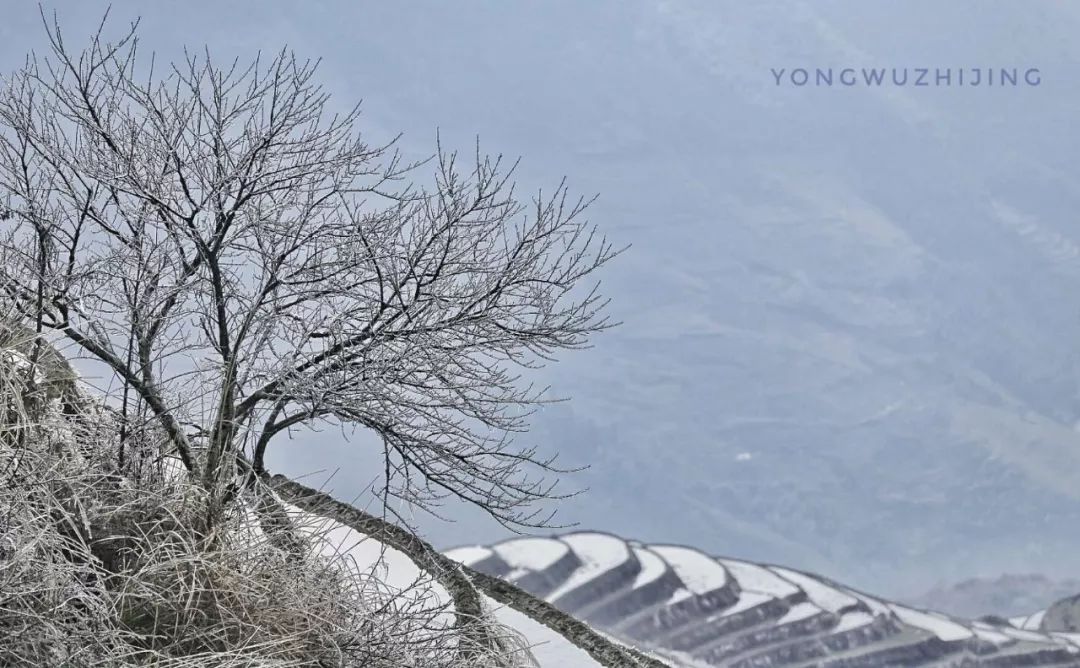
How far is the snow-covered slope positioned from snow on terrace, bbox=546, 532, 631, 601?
0.01m

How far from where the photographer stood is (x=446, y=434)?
5004 mm

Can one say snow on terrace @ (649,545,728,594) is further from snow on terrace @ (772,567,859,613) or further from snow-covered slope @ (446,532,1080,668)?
snow on terrace @ (772,567,859,613)

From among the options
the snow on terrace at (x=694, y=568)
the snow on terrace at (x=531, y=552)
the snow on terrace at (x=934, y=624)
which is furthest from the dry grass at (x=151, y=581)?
the snow on terrace at (x=934, y=624)

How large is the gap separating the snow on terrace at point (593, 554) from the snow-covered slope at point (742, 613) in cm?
1

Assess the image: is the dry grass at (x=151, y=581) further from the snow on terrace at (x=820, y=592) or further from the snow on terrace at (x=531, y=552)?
the snow on terrace at (x=820, y=592)

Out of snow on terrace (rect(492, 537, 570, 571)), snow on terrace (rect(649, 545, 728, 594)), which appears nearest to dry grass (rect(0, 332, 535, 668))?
snow on terrace (rect(492, 537, 570, 571))

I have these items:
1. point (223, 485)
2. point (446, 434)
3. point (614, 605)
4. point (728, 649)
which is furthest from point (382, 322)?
point (728, 649)

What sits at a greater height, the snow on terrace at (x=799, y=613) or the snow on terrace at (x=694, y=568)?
the snow on terrace at (x=694, y=568)

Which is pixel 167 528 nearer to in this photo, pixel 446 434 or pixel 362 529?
pixel 362 529

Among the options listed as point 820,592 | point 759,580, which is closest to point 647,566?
point 759,580

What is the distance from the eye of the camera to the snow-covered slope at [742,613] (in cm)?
1359

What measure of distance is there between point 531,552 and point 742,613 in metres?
2.72

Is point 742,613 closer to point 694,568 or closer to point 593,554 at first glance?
point 694,568

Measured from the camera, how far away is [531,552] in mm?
14094
